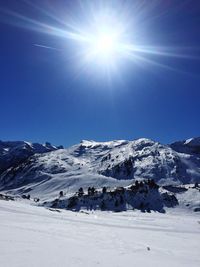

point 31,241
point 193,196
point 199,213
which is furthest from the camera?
point 193,196

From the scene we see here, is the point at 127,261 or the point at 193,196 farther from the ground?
the point at 193,196

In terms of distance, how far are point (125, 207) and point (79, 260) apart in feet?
466

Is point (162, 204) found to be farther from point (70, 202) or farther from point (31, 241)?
point (31, 241)

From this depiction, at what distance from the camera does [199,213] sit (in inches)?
5650

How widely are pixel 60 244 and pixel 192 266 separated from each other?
20.1ft

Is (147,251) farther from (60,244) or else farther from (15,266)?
(15,266)

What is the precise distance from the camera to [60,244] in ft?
48.2

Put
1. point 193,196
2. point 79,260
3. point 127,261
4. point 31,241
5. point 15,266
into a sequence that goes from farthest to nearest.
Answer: point 193,196
point 31,241
point 127,261
point 79,260
point 15,266

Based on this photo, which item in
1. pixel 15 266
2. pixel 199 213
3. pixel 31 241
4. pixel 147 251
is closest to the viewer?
pixel 15 266

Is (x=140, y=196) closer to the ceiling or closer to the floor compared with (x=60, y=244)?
closer to the ceiling

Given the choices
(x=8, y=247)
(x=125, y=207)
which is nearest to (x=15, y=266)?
(x=8, y=247)

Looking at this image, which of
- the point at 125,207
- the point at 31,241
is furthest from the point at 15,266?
the point at 125,207

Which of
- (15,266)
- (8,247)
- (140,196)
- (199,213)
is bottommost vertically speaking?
(15,266)

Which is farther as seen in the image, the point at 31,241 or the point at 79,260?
the point at 31,241
